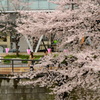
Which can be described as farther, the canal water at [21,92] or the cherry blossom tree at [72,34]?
the canal water at [21,92]

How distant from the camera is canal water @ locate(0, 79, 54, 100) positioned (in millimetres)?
9820

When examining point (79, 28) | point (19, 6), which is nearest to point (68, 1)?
point (79, 28)

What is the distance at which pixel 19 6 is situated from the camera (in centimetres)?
1825

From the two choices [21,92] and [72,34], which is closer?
[72,34]

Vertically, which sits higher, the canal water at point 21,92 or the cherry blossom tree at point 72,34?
the cherry blossom tree at point 72,34

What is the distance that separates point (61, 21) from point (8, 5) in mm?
12946

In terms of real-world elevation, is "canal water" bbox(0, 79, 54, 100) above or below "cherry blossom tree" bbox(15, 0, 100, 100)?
below

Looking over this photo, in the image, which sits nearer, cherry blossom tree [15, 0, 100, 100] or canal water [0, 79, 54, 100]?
cherry blossom tree [15, 0, 100, 100]

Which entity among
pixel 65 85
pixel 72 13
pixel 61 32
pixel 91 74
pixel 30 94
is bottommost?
pixel 30 94

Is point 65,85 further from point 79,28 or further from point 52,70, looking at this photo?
point 79,28

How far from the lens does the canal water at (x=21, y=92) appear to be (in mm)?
9820

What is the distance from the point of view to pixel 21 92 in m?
10.3

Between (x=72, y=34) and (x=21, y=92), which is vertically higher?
(x=72, y=34)

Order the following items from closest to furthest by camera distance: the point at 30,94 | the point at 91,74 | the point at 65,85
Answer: the point at 91,74 → the point at 65,85 → the point at 30,94
